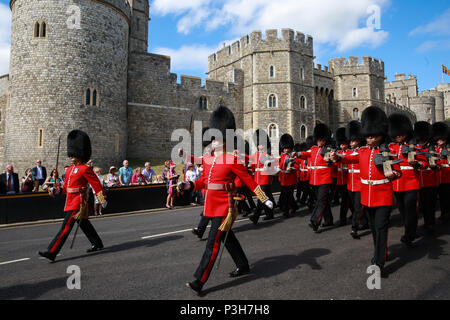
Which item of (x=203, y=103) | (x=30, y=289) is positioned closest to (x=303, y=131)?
(x=203, y=103)

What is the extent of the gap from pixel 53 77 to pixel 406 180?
67.7ft

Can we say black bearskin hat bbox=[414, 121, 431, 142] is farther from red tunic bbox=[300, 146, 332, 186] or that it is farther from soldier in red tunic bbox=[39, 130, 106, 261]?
soldier in red tunic bbox=[39, 130, 106, 261]

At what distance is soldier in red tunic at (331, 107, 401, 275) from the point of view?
450 centimetres

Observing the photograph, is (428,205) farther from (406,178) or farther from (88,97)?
(88,97)

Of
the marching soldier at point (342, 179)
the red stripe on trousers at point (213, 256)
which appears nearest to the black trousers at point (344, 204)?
the marching soldier at point (342, 179)

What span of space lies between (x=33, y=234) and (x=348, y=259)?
7.12m

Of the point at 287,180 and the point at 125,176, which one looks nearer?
the point at 287,180

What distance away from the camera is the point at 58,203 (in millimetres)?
10047

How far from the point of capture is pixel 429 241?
5.94m

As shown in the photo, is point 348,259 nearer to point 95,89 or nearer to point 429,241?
point 429,241

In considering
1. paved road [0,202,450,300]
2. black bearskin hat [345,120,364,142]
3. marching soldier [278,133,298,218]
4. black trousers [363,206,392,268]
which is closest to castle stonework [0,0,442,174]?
paved road [0,202,450,300]

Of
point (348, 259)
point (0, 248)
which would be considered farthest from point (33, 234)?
point (348, 259)

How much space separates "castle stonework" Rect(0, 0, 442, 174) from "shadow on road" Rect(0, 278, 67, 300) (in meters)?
17.8
